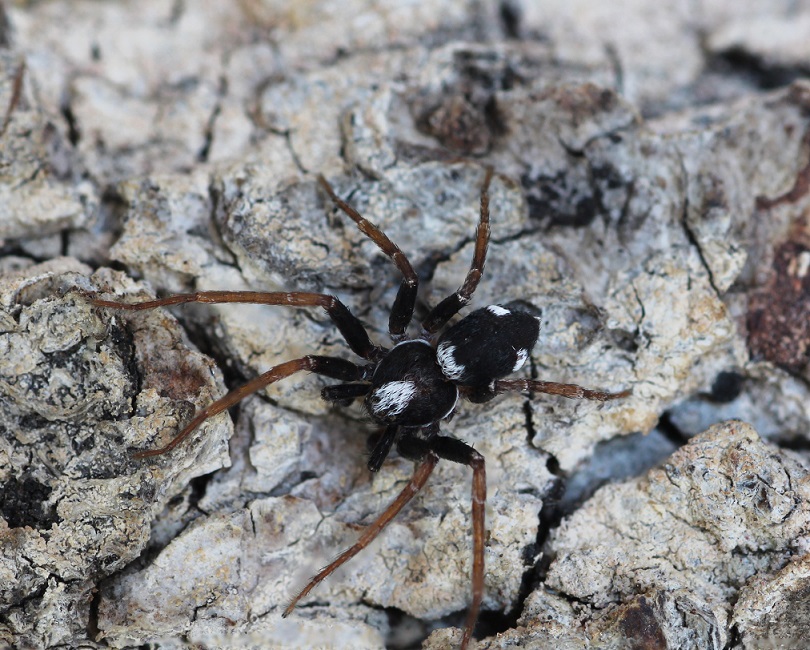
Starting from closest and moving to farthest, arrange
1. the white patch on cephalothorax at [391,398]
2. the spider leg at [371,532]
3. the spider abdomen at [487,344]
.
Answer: the spider leg at [371,532], the spider abdomen at [487,344], the white patch on cephalothorax at [391,398]

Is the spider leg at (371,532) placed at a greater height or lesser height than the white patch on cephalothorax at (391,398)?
lesser

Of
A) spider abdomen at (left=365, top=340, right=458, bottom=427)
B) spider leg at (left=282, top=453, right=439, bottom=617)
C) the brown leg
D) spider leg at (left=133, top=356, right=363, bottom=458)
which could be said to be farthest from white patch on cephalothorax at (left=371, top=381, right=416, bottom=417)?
the brown leg

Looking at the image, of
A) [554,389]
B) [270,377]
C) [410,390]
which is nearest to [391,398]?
[410,390]

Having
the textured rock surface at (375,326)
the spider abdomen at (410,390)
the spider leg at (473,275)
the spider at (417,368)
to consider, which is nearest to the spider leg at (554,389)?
the spider at (417,368)

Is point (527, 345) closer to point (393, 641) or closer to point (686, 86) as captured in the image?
point (393, 641)

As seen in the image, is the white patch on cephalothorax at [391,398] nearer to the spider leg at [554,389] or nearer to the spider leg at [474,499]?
the spider leg at [474,499]

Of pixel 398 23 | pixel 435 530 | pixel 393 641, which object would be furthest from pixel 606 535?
pixel 398 23

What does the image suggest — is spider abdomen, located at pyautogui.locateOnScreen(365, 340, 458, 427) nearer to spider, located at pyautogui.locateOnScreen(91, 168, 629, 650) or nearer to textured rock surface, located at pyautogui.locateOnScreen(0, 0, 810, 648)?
spider, located at pyautogui.locateOnScreen(91, 168, 629, 650)
